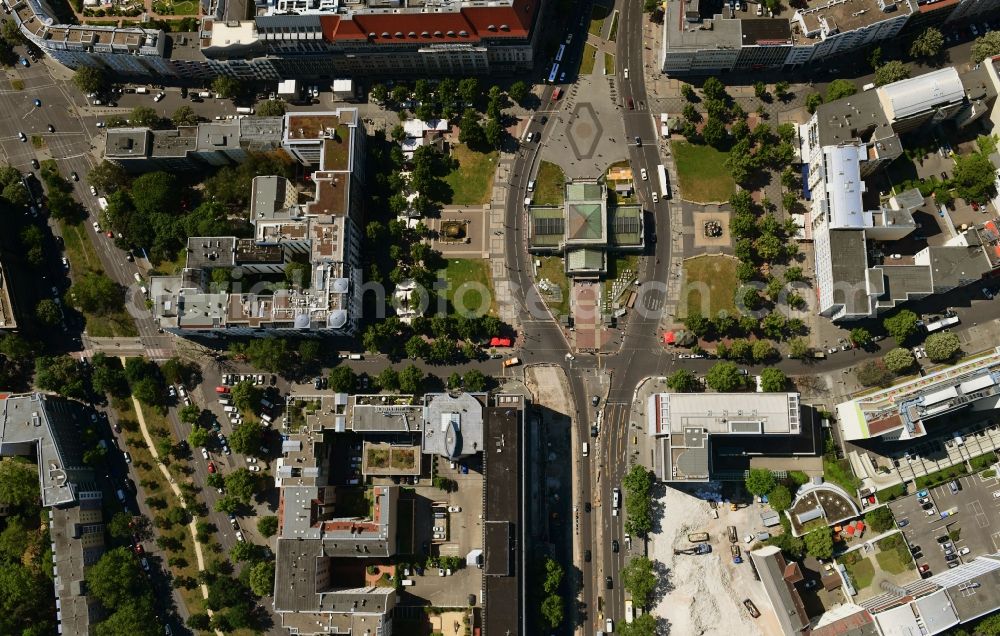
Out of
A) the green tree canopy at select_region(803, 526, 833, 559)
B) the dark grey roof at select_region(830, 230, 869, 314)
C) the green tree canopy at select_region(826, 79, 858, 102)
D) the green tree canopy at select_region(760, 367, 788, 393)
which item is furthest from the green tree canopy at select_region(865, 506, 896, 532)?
the green tree canopy at select_region(826, 79, 858, 102)

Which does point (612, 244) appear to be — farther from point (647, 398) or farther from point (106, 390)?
point (106, 390)

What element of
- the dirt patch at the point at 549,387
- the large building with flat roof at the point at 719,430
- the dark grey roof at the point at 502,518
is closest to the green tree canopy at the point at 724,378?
the large building with flat roof at the point at 719,430

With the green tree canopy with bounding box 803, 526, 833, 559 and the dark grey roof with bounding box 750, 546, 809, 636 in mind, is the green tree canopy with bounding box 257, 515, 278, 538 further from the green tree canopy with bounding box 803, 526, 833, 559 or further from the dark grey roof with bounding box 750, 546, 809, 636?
the green tree canopy with bounding box 803, 526, 833, 559

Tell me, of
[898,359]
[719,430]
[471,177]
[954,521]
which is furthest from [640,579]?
[471,177]

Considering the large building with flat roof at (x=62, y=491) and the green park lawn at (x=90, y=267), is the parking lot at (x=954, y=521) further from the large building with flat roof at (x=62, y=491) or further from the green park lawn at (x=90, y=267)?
the green park lawn at (x=90, y=267)

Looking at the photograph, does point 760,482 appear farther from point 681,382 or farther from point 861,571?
point 861,571

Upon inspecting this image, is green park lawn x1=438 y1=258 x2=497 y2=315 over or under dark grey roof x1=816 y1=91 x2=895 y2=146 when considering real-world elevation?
under

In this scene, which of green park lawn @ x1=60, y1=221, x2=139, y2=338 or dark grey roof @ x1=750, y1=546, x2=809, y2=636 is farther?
green park lawn @ x1=60, y1=221, x2=139, y2=338
